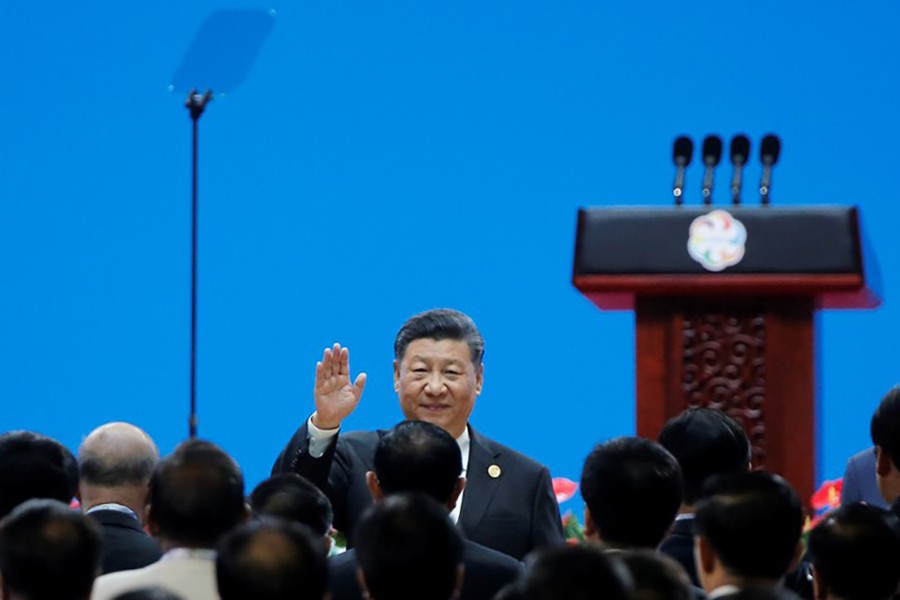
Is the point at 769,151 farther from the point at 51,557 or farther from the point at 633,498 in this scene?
the point at 51,557

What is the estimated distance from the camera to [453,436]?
3.45 metres

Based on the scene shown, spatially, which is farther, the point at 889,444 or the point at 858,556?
A: the point at 889,444

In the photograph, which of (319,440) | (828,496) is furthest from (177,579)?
(828,496)

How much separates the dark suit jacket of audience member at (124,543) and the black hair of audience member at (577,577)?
1.31 metres

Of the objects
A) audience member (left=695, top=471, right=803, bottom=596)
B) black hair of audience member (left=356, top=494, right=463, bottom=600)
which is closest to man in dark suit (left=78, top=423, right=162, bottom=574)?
black hair of audience member (left=356, top=494, right=463, bottom=600)

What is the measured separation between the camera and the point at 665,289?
431 centimetres

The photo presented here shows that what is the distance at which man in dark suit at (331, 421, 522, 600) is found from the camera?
2598mm

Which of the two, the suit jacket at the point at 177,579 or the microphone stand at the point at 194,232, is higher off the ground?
the microphone stand at the point at 194,232

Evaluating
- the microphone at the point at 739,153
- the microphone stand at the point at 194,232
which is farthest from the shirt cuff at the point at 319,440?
the microphone at the point at 739,153

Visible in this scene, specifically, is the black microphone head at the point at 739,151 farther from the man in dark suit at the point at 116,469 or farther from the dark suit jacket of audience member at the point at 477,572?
the dark suit jacket of audience member at the point at 477,572

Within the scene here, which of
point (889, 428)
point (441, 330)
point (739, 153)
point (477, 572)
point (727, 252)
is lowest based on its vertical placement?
point (477, 572)

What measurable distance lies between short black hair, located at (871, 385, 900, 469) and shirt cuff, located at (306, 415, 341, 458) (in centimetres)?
106

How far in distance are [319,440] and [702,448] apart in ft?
2.60

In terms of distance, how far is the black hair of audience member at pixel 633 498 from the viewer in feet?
8.24
